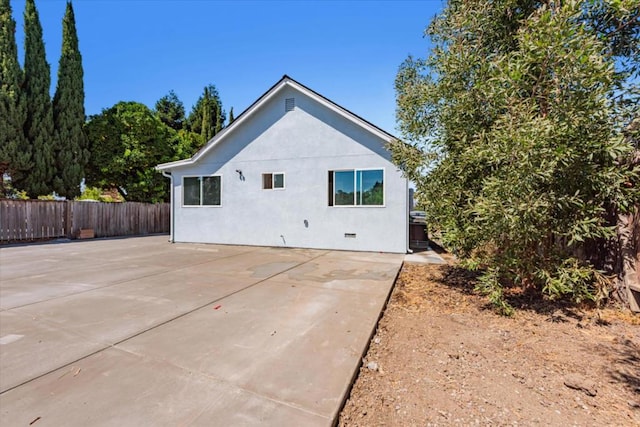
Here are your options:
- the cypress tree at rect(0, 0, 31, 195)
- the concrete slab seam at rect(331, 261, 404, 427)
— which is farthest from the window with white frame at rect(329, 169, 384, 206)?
the cypress tree at rect(0, 0, 31, 195)

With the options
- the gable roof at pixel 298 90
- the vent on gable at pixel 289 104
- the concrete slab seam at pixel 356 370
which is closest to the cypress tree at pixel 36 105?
the gable roof at pixel 298 90

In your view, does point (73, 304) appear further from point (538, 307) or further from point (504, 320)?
point (538, 307)

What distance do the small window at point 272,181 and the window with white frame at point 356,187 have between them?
6.32ft

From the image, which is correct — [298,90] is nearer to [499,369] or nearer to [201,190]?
[201,190]

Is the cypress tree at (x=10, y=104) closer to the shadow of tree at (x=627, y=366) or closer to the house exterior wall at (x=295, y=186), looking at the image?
the house exterior wall at (x=295, y=186)

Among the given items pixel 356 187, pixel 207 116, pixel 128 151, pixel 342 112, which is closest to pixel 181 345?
pixel 356 187

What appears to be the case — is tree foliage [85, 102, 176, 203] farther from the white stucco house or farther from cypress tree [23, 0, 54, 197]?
the white stucco house

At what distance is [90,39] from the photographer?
16250 millimetres

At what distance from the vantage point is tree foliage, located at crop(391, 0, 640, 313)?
10.8 ft

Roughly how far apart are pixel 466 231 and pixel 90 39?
72.5 feet

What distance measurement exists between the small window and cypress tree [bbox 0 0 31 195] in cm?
1214

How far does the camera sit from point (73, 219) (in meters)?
13.6

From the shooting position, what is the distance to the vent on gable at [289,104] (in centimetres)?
1035

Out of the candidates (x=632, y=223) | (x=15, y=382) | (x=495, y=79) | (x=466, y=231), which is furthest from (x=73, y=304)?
(x=632, y=223)
